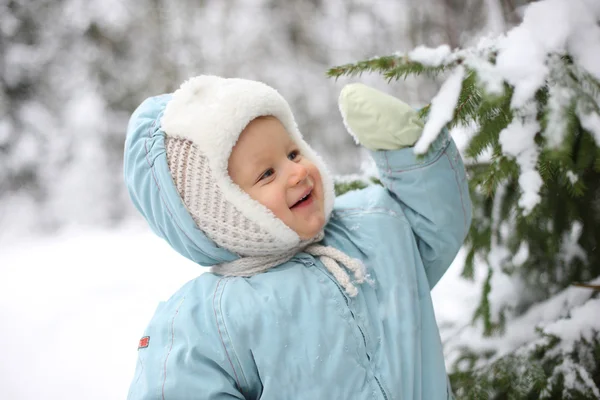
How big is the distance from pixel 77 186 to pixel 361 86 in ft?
18.6

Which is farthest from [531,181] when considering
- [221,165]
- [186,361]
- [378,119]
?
[186,361]

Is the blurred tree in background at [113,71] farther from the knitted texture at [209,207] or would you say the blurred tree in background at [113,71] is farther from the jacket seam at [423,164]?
the knitted texture at [209,207]

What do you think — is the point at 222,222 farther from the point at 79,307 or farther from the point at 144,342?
the point at 79,307

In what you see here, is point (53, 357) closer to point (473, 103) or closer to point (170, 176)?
point (170, 176)

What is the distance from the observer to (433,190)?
116 cm

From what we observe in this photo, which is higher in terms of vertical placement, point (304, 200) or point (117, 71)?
point (117, 71)

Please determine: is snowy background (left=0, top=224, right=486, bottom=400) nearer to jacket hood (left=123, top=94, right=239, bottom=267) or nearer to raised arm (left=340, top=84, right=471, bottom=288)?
raised arm (left=340, top=84, right=471, bottom=288)

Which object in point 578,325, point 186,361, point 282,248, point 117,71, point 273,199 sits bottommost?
point 578,325

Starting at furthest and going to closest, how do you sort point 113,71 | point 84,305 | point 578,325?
point 113,71
point 84,305
point 578,325

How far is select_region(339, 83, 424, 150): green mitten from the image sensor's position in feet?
3.68

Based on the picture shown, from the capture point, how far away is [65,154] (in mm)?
6156

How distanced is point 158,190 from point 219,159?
19cm

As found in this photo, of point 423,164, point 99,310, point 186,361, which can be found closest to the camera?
point 186,361

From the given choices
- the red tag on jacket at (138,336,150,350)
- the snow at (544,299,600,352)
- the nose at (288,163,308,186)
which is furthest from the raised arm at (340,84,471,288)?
the red tag on jacket at (138,336,150,350)
